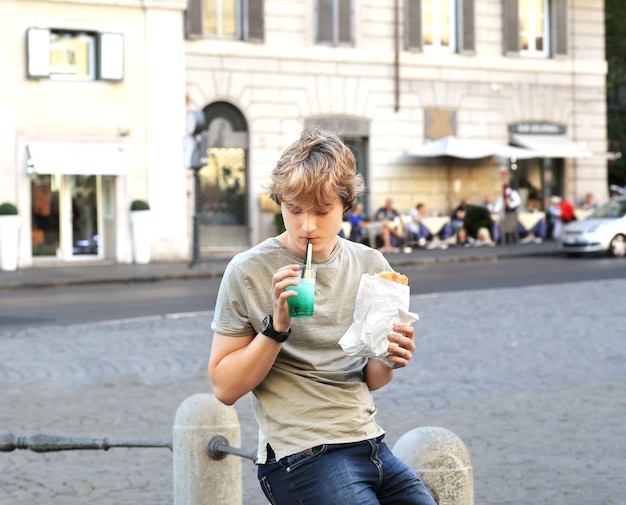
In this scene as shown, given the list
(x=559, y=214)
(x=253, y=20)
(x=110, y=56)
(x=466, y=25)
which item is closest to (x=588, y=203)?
(x=559, y=214)

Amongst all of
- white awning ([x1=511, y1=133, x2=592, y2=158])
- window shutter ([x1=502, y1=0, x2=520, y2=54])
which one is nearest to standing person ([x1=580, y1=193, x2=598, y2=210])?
white awning ([x1=511, y1=133, x2=592, y2=158])

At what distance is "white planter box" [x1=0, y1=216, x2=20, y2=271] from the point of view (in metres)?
26.9

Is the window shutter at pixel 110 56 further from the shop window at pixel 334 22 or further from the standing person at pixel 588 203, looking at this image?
the standing person at pixel 588 203

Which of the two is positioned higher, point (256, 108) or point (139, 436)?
point (256, 108)

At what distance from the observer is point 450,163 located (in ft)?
114

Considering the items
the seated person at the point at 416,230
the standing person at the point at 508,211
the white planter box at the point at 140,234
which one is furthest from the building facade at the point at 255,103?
the seated person at the point at 416,230

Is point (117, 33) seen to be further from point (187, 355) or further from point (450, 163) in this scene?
point (187, 355)

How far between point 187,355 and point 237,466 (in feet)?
22.3

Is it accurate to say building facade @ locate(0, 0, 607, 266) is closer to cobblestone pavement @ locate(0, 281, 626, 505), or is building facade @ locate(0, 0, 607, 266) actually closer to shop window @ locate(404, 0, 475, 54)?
shop window @ locate(404, 0, 475, 54)

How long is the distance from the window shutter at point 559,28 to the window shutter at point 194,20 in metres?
10.9

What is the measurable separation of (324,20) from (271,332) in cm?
2994

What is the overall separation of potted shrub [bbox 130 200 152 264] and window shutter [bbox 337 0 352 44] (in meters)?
7.51

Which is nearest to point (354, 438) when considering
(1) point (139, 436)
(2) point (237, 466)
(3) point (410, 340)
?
(3) point (410, 340)

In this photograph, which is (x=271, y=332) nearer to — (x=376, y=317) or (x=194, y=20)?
(x=376, y=317)
